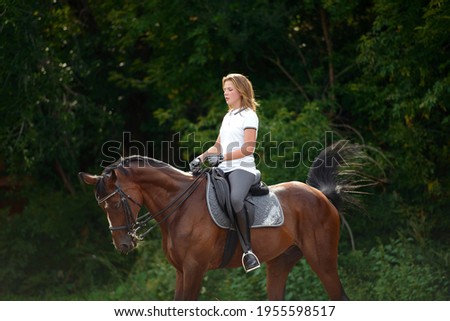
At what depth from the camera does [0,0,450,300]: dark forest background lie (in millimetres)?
12367

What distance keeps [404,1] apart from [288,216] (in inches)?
241

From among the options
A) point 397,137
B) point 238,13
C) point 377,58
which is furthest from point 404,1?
point 238,13

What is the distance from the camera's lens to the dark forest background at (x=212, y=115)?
40.6ft

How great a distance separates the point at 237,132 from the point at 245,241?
1.05m

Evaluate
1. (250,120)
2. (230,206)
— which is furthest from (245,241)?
(250,120)

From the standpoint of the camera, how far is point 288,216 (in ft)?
25.6

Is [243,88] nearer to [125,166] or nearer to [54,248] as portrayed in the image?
[125,166]

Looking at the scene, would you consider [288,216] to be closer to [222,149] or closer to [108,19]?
[222,149]

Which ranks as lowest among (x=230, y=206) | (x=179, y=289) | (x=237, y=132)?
(x=179, y=289)

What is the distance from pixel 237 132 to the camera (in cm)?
715

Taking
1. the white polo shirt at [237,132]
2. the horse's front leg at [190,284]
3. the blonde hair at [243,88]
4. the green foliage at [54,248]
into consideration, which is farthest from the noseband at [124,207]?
the green foliage at [54,248]

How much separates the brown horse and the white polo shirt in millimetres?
390

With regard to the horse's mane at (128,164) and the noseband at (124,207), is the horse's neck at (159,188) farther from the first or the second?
the noseband at (124,207)

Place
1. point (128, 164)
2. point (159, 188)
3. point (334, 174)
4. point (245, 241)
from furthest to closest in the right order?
1. point (334, 174)
2. point (245, 241)
3. point (159, 188)
4. point (128, 164)
